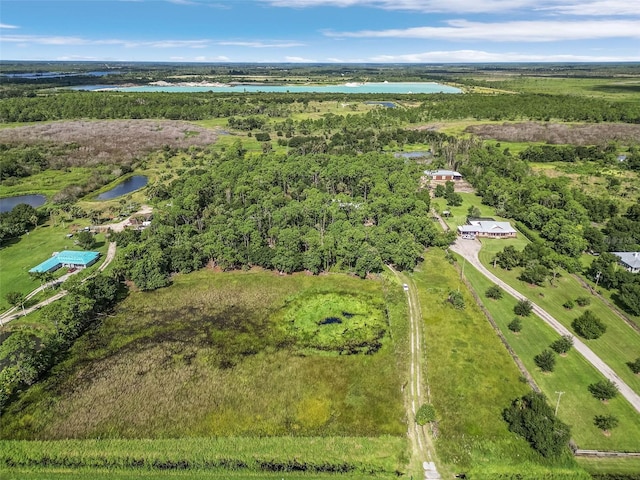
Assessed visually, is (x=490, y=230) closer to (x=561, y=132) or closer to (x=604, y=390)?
(x=604, y=390)

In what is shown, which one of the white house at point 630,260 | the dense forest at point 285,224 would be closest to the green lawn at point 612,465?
the dense forest at point 285,224

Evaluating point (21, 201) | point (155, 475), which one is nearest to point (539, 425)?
point (155, 475)

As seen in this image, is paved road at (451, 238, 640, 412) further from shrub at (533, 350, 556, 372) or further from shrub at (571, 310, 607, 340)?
shrub at (533, 350, 556, 372)

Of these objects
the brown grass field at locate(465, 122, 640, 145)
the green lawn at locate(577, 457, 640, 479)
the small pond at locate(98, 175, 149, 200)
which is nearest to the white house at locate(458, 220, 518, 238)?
the green lawn at locate(577, 457, 640, 479)

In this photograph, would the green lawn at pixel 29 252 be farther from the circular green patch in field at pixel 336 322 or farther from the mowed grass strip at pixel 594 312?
the mowed grass strip at pixel 594 312

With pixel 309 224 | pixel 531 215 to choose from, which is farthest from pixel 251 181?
pixel 531 215

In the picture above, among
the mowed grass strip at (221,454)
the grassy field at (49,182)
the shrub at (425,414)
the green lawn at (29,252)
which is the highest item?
the grassy field at (49,182)

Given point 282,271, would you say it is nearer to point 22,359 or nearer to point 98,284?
point 98,284
